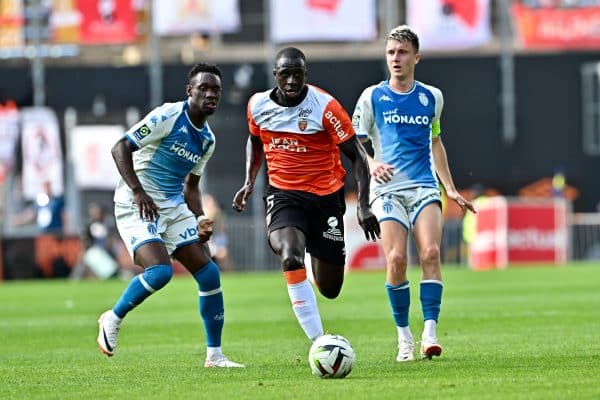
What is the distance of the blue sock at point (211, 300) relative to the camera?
39.4 feet

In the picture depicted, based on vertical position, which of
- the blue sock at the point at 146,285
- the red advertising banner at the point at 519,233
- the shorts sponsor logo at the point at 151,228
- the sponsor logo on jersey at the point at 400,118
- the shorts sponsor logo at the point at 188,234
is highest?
the sponsor logo on jersey at the point at 400,118

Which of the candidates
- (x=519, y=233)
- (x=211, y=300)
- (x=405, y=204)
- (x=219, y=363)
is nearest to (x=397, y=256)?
(x=405, y=204)

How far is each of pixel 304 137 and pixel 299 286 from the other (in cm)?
129

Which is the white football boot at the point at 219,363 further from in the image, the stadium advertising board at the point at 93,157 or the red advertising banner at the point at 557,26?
the red advertising banner at the point at 557,26

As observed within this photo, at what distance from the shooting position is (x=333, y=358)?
10258mm

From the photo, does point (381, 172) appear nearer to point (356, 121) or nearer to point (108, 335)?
point (356, 121)

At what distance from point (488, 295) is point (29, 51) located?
72.3 ft

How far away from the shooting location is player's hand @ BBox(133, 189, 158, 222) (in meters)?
11.4

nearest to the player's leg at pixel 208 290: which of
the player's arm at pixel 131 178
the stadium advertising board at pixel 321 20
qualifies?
the player's arm at pixel 131 178

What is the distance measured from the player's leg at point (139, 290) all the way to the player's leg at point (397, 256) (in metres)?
1.76

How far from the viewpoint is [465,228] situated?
35.8m

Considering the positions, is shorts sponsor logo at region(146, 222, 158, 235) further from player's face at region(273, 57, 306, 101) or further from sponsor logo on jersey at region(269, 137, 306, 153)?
player's face at region(273, 57, 306, 101)

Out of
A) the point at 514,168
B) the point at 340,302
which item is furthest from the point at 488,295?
the point at 514,168

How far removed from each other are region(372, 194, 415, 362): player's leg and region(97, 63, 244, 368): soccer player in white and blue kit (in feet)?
4.45
